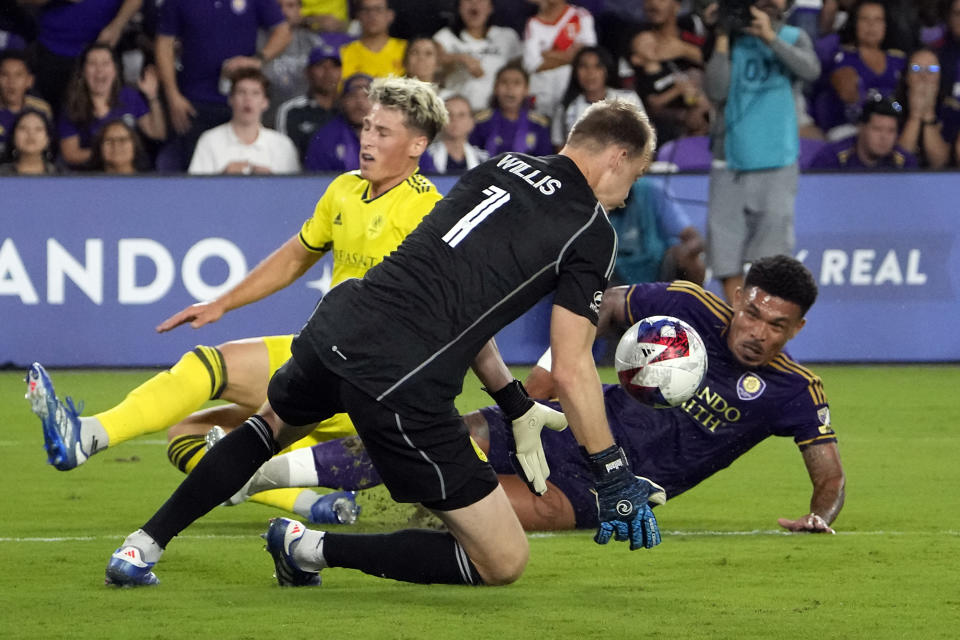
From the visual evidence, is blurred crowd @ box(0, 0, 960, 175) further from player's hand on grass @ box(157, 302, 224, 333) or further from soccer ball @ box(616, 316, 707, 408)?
player's hand on grass @ box(157, 302, 224, 333)

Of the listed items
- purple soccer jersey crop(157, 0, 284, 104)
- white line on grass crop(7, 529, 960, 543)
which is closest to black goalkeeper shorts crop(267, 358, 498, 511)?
white line on grass crop(7, 529, 960, 543)

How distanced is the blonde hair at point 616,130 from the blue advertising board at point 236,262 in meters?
6.69

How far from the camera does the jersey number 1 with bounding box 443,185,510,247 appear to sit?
450cm

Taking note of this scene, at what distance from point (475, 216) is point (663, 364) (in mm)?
1305

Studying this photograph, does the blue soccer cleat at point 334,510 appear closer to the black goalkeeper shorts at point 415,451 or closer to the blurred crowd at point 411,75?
the black goalkeeper shorts at point 415,451

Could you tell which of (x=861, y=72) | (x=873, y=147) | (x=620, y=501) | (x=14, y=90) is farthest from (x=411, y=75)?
(x=620, y=501)

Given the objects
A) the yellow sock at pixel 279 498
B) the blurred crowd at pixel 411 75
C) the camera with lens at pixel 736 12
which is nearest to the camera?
the yellow sock at pixel 279 498

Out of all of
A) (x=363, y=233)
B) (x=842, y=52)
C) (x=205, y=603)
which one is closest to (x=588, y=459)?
(x=205, y=603)

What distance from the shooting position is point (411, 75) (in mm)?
12055

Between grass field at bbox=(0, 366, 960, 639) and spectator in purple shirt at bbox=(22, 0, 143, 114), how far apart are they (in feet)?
15.9

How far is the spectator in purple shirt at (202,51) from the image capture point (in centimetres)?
1209

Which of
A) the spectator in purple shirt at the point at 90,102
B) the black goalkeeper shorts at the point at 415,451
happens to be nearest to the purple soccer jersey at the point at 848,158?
the spectator in purple shirt at the point at 90,102

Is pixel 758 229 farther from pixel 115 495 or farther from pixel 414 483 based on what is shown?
pixel 414 483

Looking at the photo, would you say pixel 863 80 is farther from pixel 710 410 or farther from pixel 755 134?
pixel 710 410
